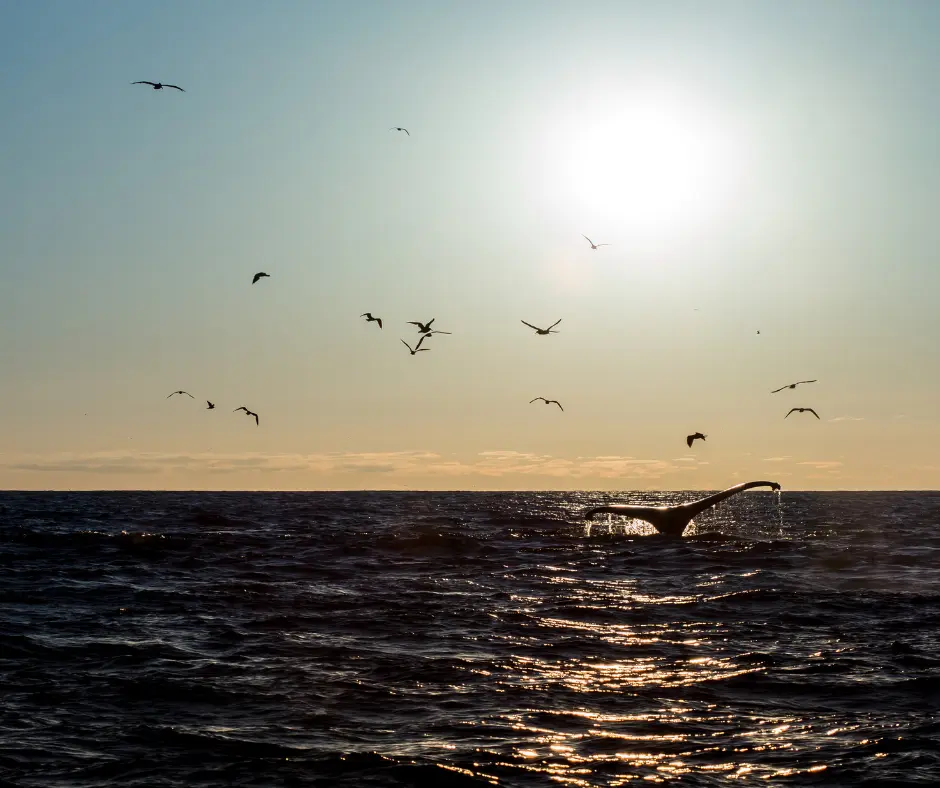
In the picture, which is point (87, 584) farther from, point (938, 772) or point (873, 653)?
point (938, 772)

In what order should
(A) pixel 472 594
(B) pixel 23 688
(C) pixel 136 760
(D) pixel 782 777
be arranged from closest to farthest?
(D) pixel 782 777
(C) pixel 136 760
(B) pixel 23 688
(A) pixel 472 594

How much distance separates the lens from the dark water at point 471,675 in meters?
9.72

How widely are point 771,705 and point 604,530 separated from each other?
32.5 metres

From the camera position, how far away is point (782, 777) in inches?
364

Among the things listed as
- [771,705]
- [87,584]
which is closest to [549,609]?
[771,705]

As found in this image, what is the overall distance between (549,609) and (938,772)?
34.7 ft

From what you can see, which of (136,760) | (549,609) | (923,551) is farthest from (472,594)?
(923,551)

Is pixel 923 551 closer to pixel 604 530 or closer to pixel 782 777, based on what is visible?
pixel 604 530

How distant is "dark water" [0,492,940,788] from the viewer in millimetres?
9719

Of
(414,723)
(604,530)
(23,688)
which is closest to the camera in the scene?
(414,723)

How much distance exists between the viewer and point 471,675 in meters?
13.5

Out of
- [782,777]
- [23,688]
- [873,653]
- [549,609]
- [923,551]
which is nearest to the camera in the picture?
[782,777]

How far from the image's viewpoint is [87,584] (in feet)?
78.7

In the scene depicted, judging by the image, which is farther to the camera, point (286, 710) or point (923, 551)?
point (923, 551)
